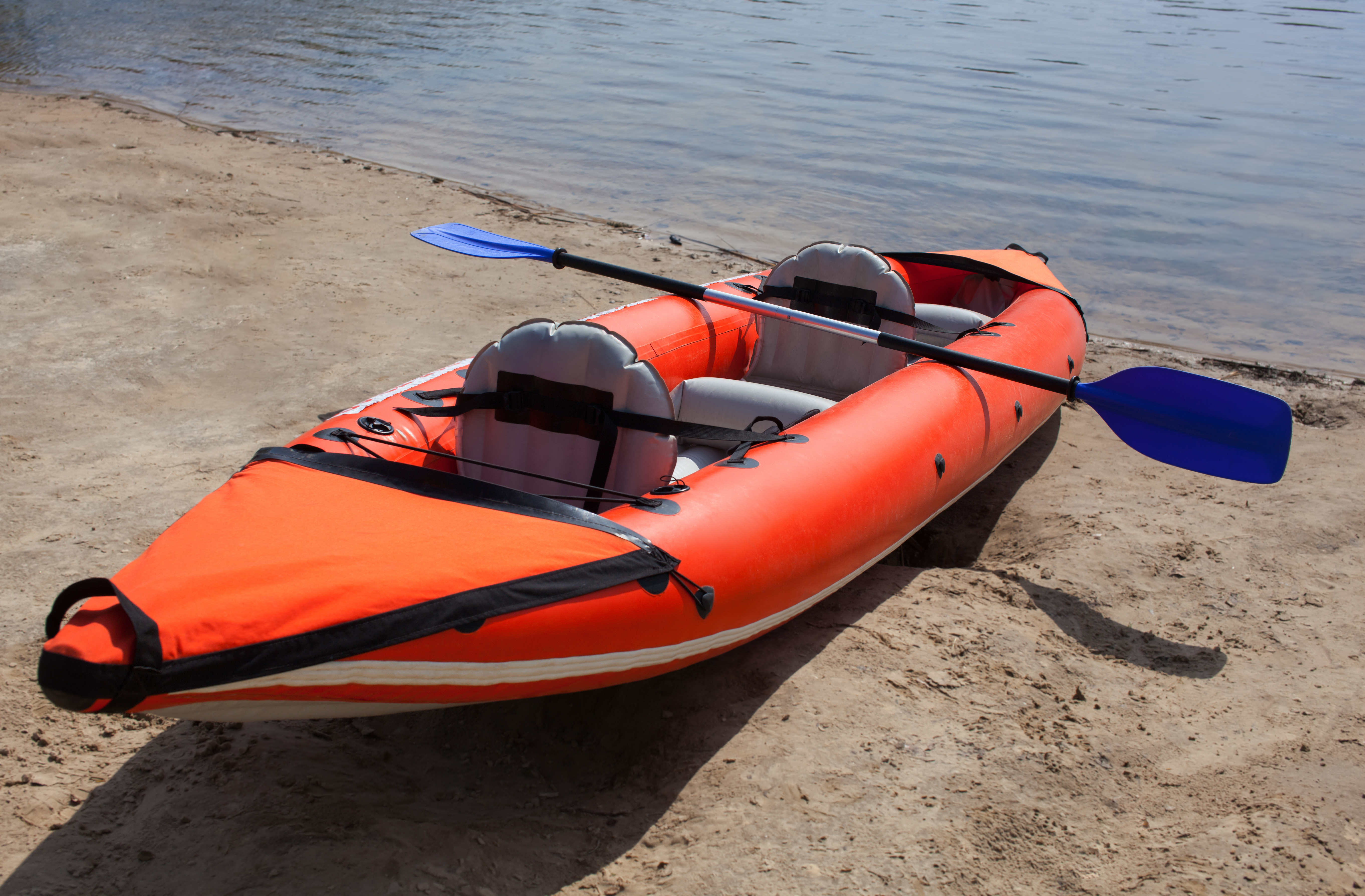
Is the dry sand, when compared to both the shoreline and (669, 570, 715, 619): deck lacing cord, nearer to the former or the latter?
(669, 570, 715, 619): deck lacing cord

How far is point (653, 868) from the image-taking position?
2.33 meters

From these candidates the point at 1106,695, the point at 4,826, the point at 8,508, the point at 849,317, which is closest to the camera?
the point at 4,826

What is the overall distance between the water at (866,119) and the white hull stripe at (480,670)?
5225 mm

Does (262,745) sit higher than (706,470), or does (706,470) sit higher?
(706,470)

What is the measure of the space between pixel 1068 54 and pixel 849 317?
14413 mm

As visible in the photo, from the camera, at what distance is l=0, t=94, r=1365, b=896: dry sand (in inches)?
91.4

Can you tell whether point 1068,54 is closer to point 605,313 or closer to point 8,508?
point 605,313

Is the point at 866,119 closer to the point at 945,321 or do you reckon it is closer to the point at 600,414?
the point at 945,321

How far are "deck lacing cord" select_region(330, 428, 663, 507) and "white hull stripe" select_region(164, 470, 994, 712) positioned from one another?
423 mm

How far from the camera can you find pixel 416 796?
2.53 m

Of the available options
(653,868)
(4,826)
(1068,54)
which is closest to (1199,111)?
(1068,54)

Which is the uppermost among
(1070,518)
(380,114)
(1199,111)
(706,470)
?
(1199,111)

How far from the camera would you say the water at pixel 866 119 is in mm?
8219

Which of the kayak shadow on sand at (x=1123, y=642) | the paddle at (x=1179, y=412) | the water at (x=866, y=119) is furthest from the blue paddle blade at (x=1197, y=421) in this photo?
the water at (x=866, y=119)
